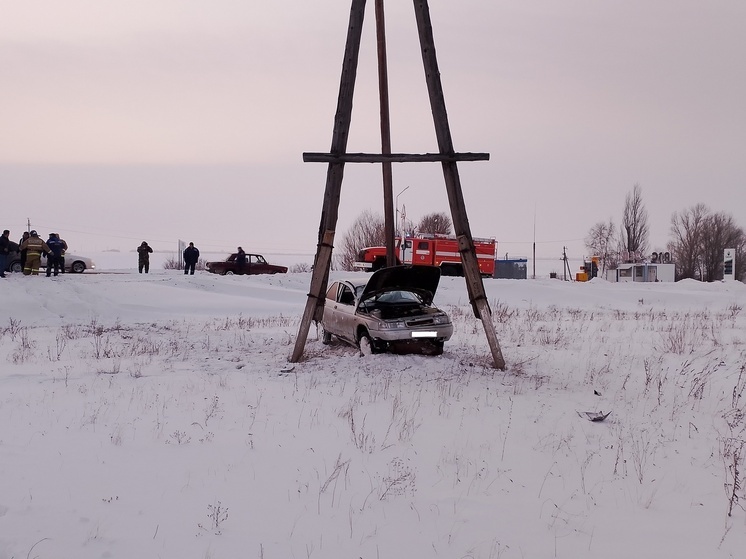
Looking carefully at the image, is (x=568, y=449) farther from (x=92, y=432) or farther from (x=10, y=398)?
(x=10, y=398)

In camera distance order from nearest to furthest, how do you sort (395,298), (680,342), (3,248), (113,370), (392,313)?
(113,370) → (392,313) → (395,298) → (680,342) → (3,248)

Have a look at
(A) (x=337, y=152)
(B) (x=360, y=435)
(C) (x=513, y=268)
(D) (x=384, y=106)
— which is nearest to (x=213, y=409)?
(B) (x=360, y=435)

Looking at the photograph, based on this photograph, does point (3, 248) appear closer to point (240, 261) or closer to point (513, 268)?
point (240, 261)

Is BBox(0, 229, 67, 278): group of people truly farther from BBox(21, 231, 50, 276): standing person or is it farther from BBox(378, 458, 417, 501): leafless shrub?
BBox(378, 458, 417, 501): leafless shrub

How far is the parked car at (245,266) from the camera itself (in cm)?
4206

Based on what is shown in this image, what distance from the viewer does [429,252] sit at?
132ft

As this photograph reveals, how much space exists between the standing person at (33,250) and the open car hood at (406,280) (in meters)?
18.7

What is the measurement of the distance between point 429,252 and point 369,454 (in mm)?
33497

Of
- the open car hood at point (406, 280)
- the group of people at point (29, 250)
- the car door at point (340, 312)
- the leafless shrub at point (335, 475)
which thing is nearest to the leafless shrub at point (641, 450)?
the leafless shrub at point (335, 475)

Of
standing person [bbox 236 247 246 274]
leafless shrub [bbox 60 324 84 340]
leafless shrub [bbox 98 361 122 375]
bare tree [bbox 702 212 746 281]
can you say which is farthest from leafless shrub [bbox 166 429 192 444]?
bare tree [bbox 702 212 746 281]

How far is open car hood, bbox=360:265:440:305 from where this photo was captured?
496 inches

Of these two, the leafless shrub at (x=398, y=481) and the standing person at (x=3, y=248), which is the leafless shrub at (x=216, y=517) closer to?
the leafless shrub at (x=398, y=481)

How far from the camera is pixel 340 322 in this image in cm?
1355

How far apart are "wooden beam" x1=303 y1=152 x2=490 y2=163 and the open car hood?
2.07 meters
